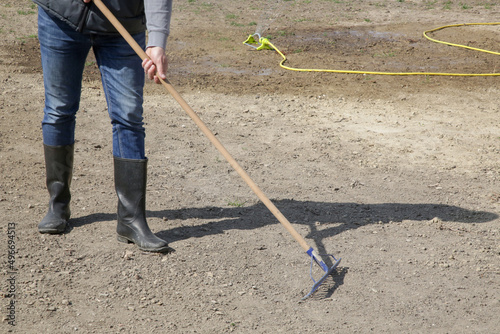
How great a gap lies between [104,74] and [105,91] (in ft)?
0.33

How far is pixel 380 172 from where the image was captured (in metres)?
4.62

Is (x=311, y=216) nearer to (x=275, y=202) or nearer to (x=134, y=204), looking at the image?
(x=275, y=202)

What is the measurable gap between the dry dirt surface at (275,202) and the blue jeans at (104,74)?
71 cm

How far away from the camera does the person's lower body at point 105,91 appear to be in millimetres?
3096

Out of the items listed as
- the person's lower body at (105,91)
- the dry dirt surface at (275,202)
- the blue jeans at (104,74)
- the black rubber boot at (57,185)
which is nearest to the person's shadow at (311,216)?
the dry dirt surface at (275,202)

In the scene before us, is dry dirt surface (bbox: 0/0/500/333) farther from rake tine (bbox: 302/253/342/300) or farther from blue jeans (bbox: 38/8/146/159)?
blue jeans (bbox: 38/8/146/159)

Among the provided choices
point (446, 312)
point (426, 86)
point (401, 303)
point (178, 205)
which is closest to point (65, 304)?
point (178, 205)

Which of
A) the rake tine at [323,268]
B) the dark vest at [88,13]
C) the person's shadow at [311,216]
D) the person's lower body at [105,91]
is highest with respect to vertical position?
the dark vest at [88,13]

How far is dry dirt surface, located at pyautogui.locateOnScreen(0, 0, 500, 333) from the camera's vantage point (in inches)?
114

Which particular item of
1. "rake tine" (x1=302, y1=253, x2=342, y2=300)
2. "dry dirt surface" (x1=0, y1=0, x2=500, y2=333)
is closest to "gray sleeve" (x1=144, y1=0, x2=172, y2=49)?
"dry dirt surface" (x1=0, y1=0, x2=500, y2=333)

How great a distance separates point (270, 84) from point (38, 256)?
13.2 feet

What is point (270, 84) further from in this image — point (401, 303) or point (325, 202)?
point (401, 303)

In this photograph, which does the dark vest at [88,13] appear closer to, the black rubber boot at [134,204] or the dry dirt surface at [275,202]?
the black rubber boot at [134,204]

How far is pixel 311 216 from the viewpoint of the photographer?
3875 mm
